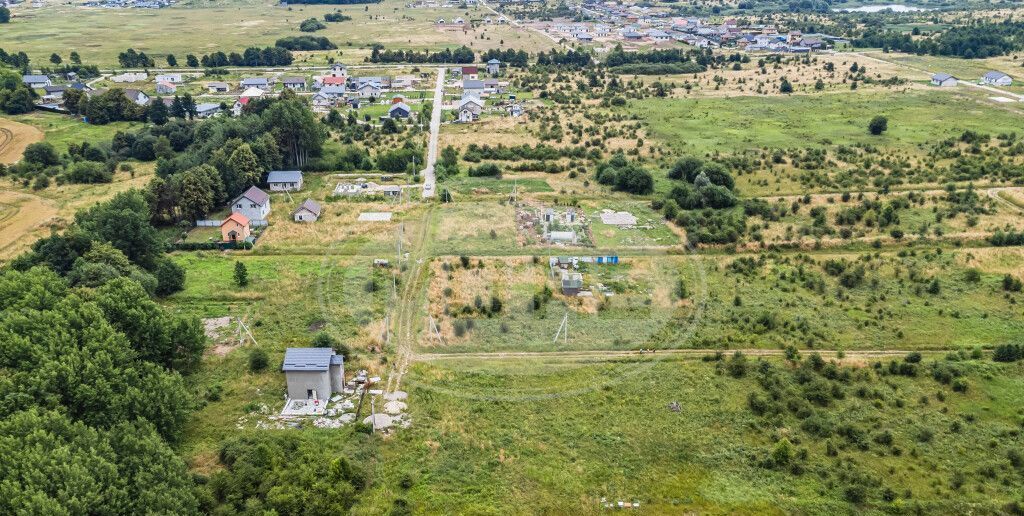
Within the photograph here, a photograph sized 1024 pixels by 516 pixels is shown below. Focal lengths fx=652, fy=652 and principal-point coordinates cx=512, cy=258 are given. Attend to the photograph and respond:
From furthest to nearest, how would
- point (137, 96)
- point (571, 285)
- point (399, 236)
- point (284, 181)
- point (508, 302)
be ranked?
point (137, 96), point (284, 181), point (399, 236), point (571, 285), point (508, 302)

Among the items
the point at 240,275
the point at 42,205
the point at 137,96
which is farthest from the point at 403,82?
the point at 240,275

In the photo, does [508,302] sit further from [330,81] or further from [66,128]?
[66,128]

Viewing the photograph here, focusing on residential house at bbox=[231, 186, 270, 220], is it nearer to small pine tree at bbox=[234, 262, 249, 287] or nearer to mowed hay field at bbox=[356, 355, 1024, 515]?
small pine tree at bbox=[234, 262, 249, 287]

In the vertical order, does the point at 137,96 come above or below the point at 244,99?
above

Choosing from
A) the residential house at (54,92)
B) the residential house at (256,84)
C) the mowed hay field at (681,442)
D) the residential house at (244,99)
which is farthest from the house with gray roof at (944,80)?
the residential house at (54,92)

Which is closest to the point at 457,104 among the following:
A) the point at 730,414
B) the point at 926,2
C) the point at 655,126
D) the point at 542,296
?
the point at 655,126

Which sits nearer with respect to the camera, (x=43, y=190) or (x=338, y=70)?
(x=43, y=190)

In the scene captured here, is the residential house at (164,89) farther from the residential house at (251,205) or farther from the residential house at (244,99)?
the residential house at (251,205)
